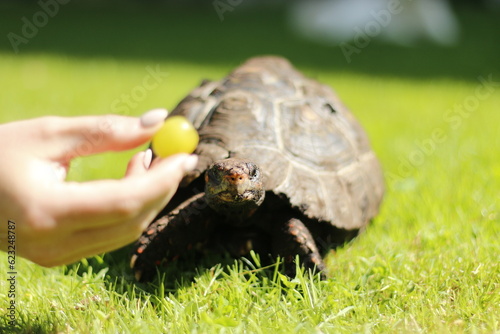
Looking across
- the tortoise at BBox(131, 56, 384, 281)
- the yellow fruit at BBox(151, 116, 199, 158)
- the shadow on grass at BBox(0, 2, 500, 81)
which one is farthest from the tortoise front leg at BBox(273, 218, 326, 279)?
the shadow on grass at BBox(0, 2, 500, 81)

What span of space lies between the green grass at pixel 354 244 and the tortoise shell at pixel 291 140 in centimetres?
26

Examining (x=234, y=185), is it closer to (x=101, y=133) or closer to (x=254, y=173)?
(x=254, y=173)

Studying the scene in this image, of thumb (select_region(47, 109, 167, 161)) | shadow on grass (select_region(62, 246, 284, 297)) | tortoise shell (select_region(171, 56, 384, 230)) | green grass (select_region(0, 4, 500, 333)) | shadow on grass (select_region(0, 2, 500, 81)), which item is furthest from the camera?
shadow on grass (select_region(0, 2, 500, 81))

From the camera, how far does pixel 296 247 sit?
222cm

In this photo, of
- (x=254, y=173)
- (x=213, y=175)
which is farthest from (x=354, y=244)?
(x=213, y=175)

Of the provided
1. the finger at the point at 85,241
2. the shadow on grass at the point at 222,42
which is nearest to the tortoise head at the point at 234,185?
the finger at the point at 85,241

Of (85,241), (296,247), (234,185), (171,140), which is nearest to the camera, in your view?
(85,241)

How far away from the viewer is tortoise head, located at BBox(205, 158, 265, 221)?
203cm

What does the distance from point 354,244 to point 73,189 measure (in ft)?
5.25

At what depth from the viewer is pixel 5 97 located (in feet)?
18.8

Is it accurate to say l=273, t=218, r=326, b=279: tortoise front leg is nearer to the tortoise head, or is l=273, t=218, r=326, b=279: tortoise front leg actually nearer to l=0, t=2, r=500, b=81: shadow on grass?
the tortoise head

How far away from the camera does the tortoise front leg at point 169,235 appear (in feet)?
7.42

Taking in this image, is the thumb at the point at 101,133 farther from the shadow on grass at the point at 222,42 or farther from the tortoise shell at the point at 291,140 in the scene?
the shadow on grass at the point at 222,42

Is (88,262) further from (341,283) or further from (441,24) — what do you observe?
(441,24)
